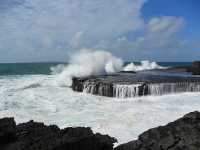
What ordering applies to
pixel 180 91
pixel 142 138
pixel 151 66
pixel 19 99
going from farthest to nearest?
pixel 151 66
pixel 180 91
pixel 19 99
pixel 142 138

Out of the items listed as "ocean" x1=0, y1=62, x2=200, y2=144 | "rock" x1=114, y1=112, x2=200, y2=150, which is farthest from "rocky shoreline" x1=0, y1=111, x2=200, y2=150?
"ocean" x1=0, y1=62, x2=200, y2=144

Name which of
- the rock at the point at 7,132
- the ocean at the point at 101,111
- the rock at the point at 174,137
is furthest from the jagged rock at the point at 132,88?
the rock at the point at 7,132

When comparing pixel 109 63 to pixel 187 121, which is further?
pixel 109 63

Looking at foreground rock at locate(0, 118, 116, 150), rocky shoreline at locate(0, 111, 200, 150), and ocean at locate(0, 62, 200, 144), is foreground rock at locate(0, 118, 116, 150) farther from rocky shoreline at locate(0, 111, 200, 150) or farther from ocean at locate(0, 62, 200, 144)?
ocean at locate(0, 62, 200, 144)

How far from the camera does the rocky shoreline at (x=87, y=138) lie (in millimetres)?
5586

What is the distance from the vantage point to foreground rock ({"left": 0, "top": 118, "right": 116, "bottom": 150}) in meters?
5.66

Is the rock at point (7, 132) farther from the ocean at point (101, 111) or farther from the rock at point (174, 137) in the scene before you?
the ocean at point (101, 111)

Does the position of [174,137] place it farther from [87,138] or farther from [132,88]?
[132,88]

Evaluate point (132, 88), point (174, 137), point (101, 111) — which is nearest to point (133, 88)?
point (132, 88)

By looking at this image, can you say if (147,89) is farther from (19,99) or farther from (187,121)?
(187,121)

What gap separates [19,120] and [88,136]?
6.21 metres

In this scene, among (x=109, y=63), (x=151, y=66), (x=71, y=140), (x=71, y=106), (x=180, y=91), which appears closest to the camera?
(x=71, y=140)

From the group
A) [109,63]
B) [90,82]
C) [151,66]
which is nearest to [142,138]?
[90,82]

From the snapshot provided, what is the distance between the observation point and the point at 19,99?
1641cm
